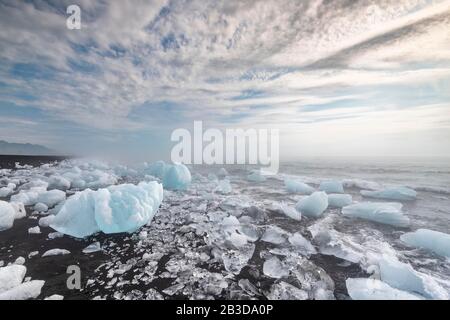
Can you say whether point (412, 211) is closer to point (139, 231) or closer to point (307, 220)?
point (307, 220)

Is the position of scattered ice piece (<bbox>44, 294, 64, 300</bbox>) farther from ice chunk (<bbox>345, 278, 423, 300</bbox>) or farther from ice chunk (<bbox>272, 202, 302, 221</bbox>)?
ice chunk (<bbox>272, 202, 302, 221</bbox>)

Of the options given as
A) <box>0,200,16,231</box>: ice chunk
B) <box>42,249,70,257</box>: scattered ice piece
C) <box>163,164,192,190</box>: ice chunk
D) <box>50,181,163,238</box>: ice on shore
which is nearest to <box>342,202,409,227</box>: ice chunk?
<box>50,181,163,238</box>: ice on shore

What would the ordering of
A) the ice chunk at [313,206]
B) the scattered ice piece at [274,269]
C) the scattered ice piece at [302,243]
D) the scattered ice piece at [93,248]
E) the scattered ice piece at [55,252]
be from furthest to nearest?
Answer: the ice chunk at [313,206]
the scattered ice piece at [302,243]
the scattered ice piece at [93,248]
the scattered ice piece at [55,252]
the scattered ice piece at [274,269]

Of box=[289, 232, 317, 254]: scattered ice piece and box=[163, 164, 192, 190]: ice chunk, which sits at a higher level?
box=[163, 164, 192, 190]: ice chunk

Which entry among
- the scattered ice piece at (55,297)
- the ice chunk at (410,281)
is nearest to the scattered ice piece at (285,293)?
the ice chunk at (410,281)

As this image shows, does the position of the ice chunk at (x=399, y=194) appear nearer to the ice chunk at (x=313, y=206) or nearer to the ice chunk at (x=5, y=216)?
the ice chunk at (x=313, y=206)

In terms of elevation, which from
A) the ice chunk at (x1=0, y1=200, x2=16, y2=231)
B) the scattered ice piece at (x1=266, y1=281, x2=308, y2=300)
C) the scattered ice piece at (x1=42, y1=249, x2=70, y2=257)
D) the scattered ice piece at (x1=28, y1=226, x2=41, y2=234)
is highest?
the ice chunk at (x1=0, y1=200, x2=16, y2=231)
